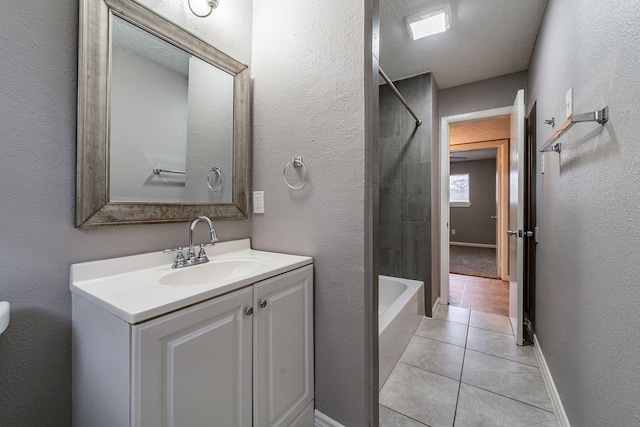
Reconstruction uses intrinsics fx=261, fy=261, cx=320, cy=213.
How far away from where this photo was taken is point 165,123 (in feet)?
3.91

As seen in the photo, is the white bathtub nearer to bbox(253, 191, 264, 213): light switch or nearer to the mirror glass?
bbox(253, 191, 264, 213): light switch

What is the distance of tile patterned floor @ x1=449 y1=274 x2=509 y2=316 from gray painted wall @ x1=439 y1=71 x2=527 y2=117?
206cm

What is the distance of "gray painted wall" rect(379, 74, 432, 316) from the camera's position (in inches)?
100

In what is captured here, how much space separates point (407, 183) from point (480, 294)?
5.76 ft

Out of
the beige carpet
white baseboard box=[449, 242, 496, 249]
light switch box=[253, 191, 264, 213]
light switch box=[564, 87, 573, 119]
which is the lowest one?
the beige carpet

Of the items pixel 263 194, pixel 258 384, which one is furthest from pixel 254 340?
pixel 263 194

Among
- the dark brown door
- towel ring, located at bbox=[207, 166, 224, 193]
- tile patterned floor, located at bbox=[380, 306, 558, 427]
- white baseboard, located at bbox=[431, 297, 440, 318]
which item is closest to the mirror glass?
towel ring, located at bbox=[207, 166, 224, 193]

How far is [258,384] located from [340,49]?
1.42 meters

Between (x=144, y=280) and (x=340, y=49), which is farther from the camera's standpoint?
(x=340, y=49)

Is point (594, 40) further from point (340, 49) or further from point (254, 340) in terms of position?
point (254, 340)

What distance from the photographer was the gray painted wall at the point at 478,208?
6.61 m

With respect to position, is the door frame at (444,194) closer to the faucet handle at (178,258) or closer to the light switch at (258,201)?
the light switch at (258,201)

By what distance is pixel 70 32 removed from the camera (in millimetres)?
902

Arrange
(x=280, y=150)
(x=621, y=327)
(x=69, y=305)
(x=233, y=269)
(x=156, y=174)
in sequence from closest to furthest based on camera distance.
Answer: (x=621, y=327)
(x=69, y=305)
(x=156, y=174)
(x=233, y=269)
(x=280, y=150)
